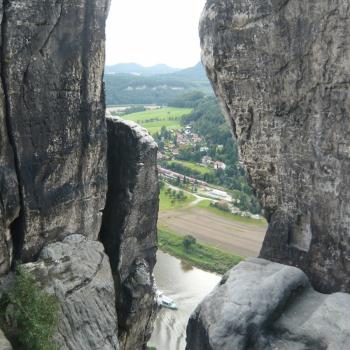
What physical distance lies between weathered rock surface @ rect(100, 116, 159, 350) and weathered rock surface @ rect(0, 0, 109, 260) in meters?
1.13

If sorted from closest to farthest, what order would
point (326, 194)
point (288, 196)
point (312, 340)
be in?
point (312, 340), point (326, 194), point (288, 196)

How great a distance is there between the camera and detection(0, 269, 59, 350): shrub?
9.16 metres

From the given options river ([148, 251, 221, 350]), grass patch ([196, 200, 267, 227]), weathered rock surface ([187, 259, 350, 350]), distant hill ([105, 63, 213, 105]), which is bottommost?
river ([148, 251, 221, 350])

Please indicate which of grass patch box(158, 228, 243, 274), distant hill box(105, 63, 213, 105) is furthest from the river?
distant hill box(105, 63, 213, 105)

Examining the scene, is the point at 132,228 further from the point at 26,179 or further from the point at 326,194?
the point at 326,194

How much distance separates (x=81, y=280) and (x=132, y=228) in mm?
2533

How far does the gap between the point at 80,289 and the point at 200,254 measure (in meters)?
23.2

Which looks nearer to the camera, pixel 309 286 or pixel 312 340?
pixel 312 340

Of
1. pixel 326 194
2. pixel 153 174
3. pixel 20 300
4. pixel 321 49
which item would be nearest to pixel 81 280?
pixel 20 300

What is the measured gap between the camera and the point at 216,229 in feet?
125

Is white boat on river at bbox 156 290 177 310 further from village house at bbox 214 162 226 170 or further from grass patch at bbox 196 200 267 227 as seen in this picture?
village house at bbox 214 162 226 170

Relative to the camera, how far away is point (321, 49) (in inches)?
316

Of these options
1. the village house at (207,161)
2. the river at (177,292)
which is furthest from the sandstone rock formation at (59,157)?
the village house at (207,161)

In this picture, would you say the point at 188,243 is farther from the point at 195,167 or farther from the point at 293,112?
the point at 293,112
